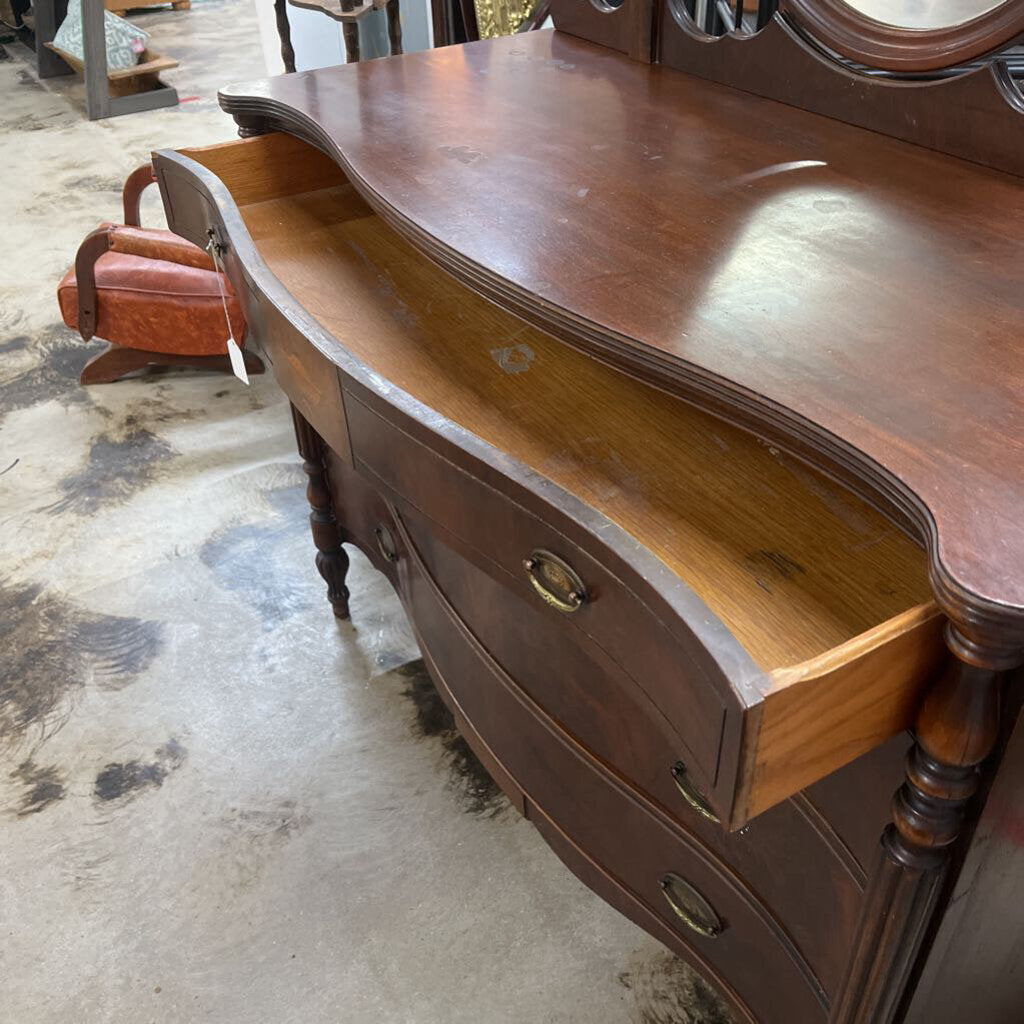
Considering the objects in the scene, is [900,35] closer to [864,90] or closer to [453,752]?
[864,90]

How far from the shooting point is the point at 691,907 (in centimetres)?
97

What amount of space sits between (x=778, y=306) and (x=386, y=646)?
1.15m

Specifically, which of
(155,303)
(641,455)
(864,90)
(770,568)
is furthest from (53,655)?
(864,90)

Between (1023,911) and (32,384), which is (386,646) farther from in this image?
(32,384)

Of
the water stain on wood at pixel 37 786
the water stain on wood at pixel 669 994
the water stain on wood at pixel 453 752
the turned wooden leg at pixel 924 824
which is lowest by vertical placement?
the water stain on wood at pixel 453 752

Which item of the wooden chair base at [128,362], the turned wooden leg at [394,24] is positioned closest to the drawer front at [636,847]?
the wooden chair base at [128,362]

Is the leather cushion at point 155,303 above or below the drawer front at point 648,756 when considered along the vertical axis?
below

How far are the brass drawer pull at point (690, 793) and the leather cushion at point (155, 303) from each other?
1800mm

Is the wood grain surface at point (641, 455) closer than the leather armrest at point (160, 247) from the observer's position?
Yes

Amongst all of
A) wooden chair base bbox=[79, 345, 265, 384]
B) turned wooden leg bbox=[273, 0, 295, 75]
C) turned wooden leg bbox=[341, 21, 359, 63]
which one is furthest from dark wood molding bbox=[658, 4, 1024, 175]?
turned wooden leg bbox=[273, 0, 295, 75]

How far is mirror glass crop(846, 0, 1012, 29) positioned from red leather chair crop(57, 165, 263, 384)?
1645mm

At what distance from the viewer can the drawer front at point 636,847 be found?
35.2 inches

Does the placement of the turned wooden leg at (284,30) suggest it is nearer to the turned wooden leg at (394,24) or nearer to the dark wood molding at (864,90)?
the turned wooden leg at (394,24)

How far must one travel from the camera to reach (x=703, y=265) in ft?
2.71
